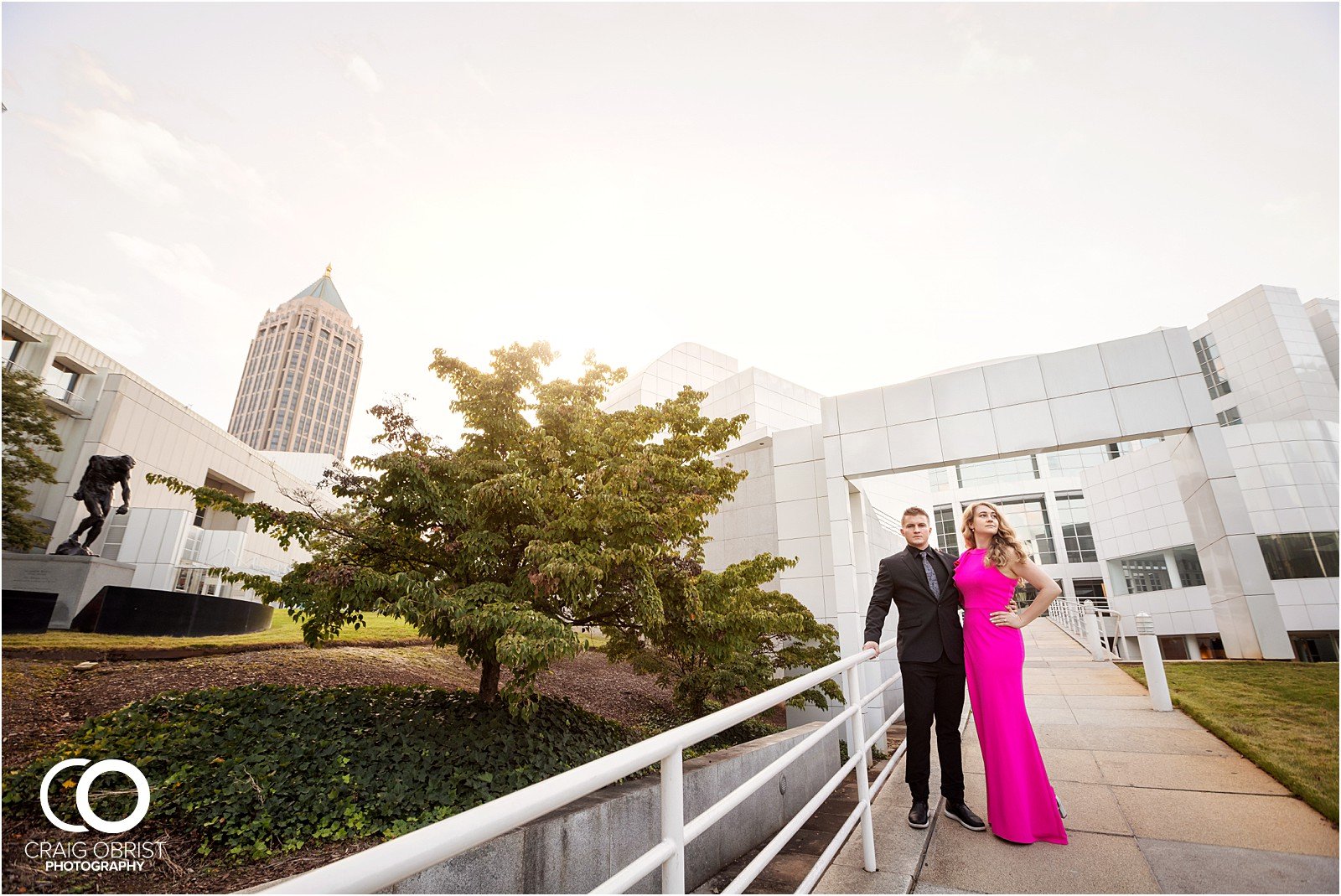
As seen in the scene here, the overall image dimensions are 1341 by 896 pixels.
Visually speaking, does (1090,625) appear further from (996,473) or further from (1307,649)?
(996,473)

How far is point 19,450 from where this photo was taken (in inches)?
615

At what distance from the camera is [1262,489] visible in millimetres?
17516

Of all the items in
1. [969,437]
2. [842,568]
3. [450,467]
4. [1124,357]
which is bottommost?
[842,568]

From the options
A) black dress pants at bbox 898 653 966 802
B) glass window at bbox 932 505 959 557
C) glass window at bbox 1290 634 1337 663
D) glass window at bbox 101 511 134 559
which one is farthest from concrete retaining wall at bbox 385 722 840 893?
glass window at bbox 932 505 959 557

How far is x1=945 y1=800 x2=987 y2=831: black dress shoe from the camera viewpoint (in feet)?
11.0

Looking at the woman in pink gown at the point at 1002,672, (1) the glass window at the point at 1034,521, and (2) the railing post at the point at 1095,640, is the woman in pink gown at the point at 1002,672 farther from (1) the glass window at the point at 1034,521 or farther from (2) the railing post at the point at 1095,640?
(1) the glass window at the point at 1034,521

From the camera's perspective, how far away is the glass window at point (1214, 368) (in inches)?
1009

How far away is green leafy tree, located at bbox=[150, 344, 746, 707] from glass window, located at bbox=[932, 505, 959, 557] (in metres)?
29.1

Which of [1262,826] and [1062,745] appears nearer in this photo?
[1262,826]

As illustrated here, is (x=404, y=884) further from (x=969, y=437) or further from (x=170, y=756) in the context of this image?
(x=969, y=437)

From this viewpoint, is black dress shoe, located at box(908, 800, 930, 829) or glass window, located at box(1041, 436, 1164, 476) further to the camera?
glass window, located at box(1041, 436, 1164, 476)

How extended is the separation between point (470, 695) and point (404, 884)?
453cm

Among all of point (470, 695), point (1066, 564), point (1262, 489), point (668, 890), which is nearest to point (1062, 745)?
point (668, 890)

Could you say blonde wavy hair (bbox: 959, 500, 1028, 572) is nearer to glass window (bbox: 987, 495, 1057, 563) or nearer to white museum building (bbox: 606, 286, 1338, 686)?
white museum building (bbox: 606, 286, 1338, 686)
